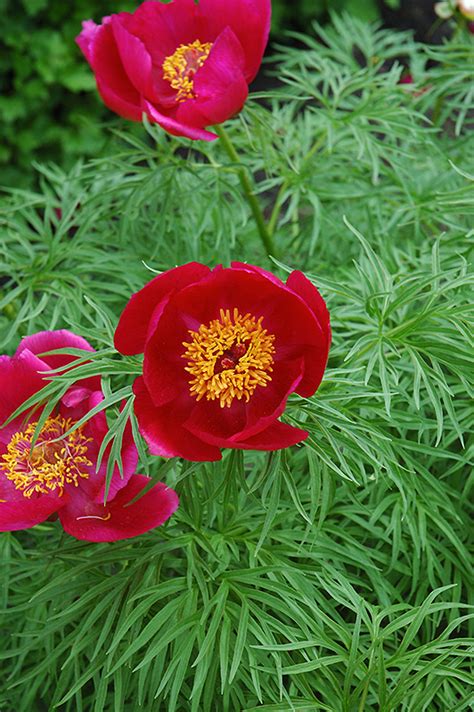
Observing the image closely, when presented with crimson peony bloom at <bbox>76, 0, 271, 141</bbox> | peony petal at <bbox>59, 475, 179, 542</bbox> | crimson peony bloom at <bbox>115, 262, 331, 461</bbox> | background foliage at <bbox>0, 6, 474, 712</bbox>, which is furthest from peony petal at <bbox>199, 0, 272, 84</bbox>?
peony petal at <bbox>59, 475, 179, 542</bbox>

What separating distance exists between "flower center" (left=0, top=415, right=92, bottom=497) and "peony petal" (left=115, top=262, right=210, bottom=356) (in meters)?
0.14

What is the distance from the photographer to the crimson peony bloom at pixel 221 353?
76 centimetres

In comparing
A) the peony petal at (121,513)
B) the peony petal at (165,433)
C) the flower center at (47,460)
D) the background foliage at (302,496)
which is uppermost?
the peony petal at (165,433)

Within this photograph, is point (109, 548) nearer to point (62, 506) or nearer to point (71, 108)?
point (62, 506)

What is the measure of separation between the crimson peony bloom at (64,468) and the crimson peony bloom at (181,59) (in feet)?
1.03

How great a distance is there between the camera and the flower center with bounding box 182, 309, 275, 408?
803 mm

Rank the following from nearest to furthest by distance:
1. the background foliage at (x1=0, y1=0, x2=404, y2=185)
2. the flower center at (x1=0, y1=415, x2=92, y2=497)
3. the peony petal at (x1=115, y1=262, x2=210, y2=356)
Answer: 1. the peony petal at (x1=115, y1=262, x2=210, y2=356)
2. the flower center at (x1=0, y1=415, x2=92, y2=497)
3. the background foliage at (x1=0, y1=0, x2=404, y2=185)

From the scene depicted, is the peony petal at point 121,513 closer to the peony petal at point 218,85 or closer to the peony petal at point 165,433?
the peony petal at point 165,433

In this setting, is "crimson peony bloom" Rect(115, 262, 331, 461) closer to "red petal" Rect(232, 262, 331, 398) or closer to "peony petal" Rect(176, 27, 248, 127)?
"red petal" Rect(232, 262, 331, 398)

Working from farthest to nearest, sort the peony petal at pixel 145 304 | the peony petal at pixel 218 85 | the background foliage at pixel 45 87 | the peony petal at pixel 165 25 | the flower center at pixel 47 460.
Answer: the background foliage at pixel 45 87 → the peony petal at pixel 165 25 → the peony petal at pixel 218 85 → the flower center at pixel 47 460 → the peony petal at pixel 145 304

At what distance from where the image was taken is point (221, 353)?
0.81m

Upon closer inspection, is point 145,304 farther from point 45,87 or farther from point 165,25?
point 45,87

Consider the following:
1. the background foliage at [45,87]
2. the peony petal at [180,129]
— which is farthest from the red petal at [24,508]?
the background foliage at [45,87]

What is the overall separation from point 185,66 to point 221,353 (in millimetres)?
456
